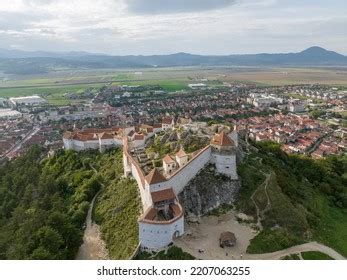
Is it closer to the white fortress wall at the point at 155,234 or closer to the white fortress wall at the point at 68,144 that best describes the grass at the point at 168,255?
the white fortress wall at the point at 155,234

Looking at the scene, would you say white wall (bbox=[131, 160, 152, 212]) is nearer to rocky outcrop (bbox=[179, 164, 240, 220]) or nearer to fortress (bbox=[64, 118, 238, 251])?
fortress (bbox=[64, 118, 238, 251])

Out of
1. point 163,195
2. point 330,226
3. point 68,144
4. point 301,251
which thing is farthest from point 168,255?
point 68,144

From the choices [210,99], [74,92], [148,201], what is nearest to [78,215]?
[148,201]

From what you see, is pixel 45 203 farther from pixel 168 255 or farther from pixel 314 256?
pixel 314 256

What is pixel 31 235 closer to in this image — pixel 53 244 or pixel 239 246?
pixel 53 244

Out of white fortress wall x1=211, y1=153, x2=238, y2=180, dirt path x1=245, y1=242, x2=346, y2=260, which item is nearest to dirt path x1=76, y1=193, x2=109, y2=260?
dirt path x1=245, y1=242, x2=346, y2=260
